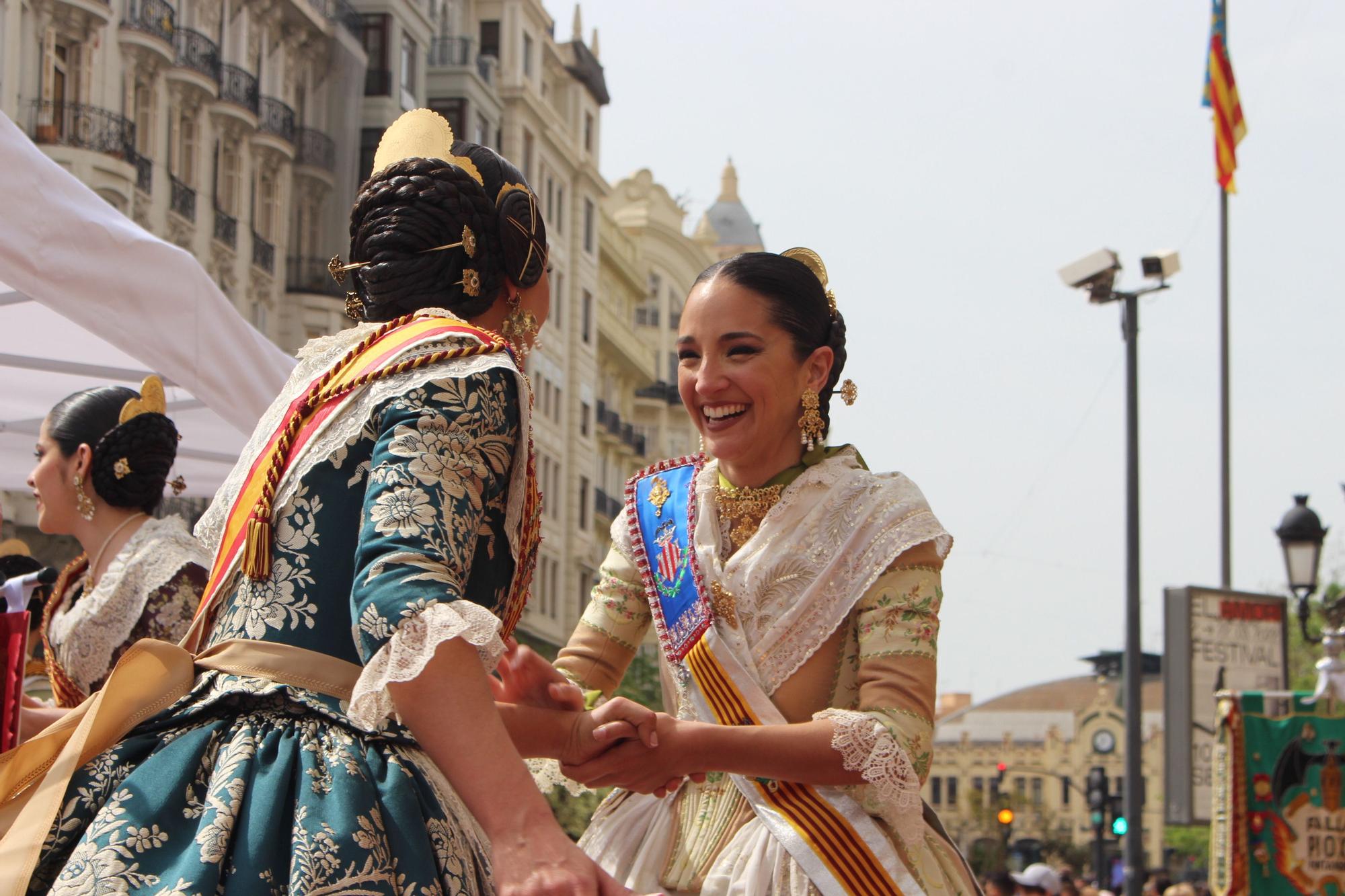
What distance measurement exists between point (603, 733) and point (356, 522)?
2.32 feet

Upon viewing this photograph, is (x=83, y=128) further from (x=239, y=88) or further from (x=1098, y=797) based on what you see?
(x=1098, y=797)

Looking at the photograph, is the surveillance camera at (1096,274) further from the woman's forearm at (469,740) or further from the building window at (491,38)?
the building window at (491,38)

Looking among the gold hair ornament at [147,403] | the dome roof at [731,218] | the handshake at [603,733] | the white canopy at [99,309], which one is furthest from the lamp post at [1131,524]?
the dome roof at [731,218]

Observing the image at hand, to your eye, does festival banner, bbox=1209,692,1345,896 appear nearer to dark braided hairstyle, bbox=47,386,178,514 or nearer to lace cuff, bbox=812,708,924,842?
dark braided hairstyle, bbox=47,386,178,514

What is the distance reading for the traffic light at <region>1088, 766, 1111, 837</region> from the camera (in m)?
33.4

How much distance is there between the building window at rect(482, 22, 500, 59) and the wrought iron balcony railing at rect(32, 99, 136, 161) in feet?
69.5

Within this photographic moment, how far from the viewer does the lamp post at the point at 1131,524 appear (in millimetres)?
15797

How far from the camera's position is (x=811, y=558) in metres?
4.04

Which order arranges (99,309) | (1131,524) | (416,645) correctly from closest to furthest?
(416,645) < (99,309) < (1131,524)

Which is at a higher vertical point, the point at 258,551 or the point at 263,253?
the point at 263,253

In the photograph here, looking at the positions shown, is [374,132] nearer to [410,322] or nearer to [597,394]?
[597,394]

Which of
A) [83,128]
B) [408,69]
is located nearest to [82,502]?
[83,128]

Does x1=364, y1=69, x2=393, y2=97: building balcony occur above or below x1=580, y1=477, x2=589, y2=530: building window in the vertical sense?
above

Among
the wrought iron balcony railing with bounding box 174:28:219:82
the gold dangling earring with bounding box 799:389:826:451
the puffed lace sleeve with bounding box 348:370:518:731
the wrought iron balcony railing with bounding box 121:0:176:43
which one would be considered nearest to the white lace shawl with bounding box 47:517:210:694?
the gold dangling earring with bounding box 799:389:826:451
